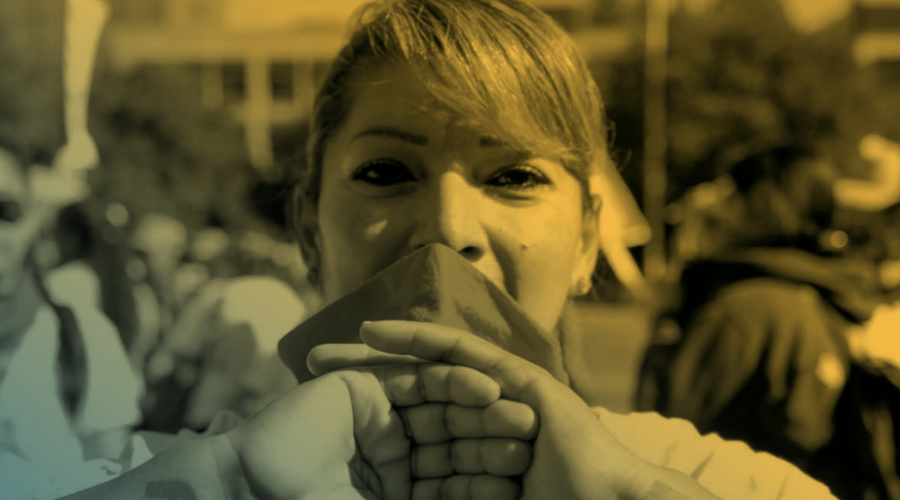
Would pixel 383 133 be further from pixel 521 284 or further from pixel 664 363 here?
pixel 664 363

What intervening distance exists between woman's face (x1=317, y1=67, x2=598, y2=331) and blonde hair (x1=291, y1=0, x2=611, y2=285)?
33mm

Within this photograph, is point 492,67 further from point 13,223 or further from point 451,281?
point 13,223

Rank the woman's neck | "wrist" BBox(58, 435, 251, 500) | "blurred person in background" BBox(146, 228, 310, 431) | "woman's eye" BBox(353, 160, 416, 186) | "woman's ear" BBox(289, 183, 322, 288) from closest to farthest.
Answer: "wrist" BBox(58, 435, 251, 500) → "woman's eye" BBox(353, 160, 416, 186) → the woman's neck → "woman's ear" BBox(289, 183, 322, 288) → "blurred person in background" BBox(146, 228, 310, 431)

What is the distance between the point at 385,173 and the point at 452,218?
181 millimetres

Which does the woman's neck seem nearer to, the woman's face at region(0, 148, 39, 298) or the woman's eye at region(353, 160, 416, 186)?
the woman's face at region(0, 148, 39, 298)

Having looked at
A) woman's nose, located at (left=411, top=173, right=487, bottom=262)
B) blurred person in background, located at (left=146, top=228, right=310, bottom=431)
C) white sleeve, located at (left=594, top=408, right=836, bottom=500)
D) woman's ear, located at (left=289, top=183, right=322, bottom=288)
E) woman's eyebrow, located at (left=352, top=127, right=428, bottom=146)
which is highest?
woman's eyebrow, located at (left=352, top=127, right=428, bottom=146)

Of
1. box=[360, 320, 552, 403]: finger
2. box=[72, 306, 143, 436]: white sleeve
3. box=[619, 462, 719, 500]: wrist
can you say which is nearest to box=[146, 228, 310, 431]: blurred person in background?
box=[72, 306, 143, 436]: white sleeve

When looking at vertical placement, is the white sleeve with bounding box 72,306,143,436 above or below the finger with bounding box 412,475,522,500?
below

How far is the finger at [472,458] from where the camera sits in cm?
100

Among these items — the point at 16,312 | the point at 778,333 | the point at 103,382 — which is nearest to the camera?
the point at 16,312

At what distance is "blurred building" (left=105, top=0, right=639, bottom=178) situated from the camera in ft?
6.07

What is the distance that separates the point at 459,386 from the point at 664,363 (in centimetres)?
166

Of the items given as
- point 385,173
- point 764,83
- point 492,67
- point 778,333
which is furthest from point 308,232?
point 764,83

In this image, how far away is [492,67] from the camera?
1287 millimetres
